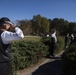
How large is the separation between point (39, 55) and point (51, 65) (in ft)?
2.78

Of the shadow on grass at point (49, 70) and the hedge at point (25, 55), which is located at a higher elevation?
the hedge at point (25, 55)

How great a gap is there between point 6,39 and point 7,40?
1.2 inches

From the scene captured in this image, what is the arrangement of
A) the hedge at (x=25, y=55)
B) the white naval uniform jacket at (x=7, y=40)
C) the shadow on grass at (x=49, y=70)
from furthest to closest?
1. the shadow on grass at (x=49, y=70)
2. the hedge at (x=25, y=55)
3. the white naval uniform jacket at (x=7, y=40)

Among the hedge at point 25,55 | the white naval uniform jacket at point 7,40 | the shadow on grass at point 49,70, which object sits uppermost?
the white naval uniform jacket at point 7,40

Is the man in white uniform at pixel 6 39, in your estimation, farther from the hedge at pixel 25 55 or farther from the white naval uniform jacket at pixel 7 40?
the hedge at pixel 25 55

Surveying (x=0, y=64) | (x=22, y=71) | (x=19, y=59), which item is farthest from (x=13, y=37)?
(x=22, y=71)

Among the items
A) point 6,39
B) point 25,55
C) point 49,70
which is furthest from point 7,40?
point 49,70

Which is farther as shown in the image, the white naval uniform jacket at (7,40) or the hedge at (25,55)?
the hedge at (25,55)

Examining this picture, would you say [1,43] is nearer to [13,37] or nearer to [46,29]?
[13,37]

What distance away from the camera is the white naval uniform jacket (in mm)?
4734

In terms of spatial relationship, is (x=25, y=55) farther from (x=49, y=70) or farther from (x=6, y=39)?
(x=6, y=39)

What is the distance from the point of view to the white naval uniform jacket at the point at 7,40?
4.73 meters

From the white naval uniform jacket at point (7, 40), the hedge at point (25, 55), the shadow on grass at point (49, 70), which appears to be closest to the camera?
the white naval uniform jacket at point (7, 40)

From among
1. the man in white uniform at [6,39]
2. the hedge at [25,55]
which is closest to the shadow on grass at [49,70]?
the hedge at [25,55]
